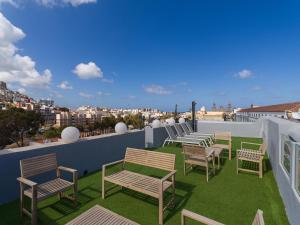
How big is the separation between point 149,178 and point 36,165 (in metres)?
1.96

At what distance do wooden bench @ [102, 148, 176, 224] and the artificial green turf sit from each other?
0.94 feet

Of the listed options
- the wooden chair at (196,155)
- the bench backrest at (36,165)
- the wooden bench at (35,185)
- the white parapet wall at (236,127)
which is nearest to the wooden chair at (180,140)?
the wooden chair at (196,155)

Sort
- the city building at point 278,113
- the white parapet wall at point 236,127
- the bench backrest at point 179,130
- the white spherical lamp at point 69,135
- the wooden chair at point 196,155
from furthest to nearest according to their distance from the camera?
1. the white parapet wall at point 236,127
2. the bench backrest at point 179,130
3. the city building at point 278,113
4. the white spherical lamp at point 69,135
5. the wooden chair at point 196,155

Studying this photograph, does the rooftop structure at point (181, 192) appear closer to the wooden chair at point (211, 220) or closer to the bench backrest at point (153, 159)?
the bench backrest at point (153, 159)

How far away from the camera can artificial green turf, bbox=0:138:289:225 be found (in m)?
2.95

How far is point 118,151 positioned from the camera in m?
6.03

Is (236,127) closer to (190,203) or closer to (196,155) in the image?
(196,155)

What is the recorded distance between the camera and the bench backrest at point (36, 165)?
3010 mm

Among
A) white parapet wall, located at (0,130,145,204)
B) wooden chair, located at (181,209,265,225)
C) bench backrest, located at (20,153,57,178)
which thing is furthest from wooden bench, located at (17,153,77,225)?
wooden chair, located at (181,209,265,225)

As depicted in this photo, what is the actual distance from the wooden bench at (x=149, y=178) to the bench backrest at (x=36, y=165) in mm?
958

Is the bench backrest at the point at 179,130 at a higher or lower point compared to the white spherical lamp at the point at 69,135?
lower

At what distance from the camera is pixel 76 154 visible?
4.63 metres

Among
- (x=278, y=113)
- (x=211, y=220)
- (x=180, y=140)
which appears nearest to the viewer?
(x=211, y=220)

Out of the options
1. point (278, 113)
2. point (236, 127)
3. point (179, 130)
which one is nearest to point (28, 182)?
point (179, 130)
